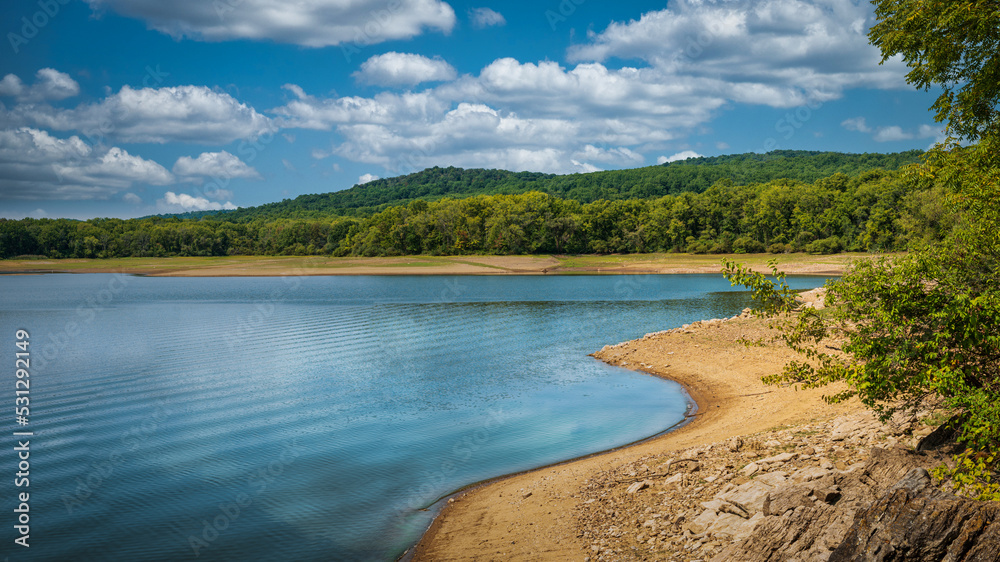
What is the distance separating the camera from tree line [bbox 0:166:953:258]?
12181 cm

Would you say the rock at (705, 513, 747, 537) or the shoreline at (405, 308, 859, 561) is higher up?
the rock at (705, 513, 747, 537)

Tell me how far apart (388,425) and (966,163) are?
15273mm

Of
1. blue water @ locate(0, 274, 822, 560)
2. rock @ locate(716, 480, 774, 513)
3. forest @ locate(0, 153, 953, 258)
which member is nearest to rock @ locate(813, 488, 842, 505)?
rock @ locate(716, 480, 774, 513)

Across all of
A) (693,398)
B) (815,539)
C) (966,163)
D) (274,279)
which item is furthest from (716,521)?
(274,279)

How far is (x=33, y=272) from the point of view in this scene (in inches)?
4525

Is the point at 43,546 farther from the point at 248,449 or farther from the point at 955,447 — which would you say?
the point at 955,447

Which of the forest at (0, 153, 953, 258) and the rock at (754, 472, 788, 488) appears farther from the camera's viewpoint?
the forest at (0, 153, 953, 258)

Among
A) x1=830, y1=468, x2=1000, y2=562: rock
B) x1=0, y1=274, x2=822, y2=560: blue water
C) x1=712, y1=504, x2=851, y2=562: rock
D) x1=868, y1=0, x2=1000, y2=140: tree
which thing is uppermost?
x1=868, y1=0, x2=1000, y2=140: tree

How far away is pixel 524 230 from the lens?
130 meters

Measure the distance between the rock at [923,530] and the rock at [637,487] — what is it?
479cm

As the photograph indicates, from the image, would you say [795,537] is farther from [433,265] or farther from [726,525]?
[433,265]

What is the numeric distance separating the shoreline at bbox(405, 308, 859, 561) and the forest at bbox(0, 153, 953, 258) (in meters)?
101

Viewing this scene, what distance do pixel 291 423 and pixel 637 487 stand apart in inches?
448

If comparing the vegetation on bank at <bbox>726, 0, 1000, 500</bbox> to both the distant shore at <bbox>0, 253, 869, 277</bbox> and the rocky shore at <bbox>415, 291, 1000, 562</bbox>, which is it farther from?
the distant shore at <bbox>0, 253, 869, 277</bbox>
